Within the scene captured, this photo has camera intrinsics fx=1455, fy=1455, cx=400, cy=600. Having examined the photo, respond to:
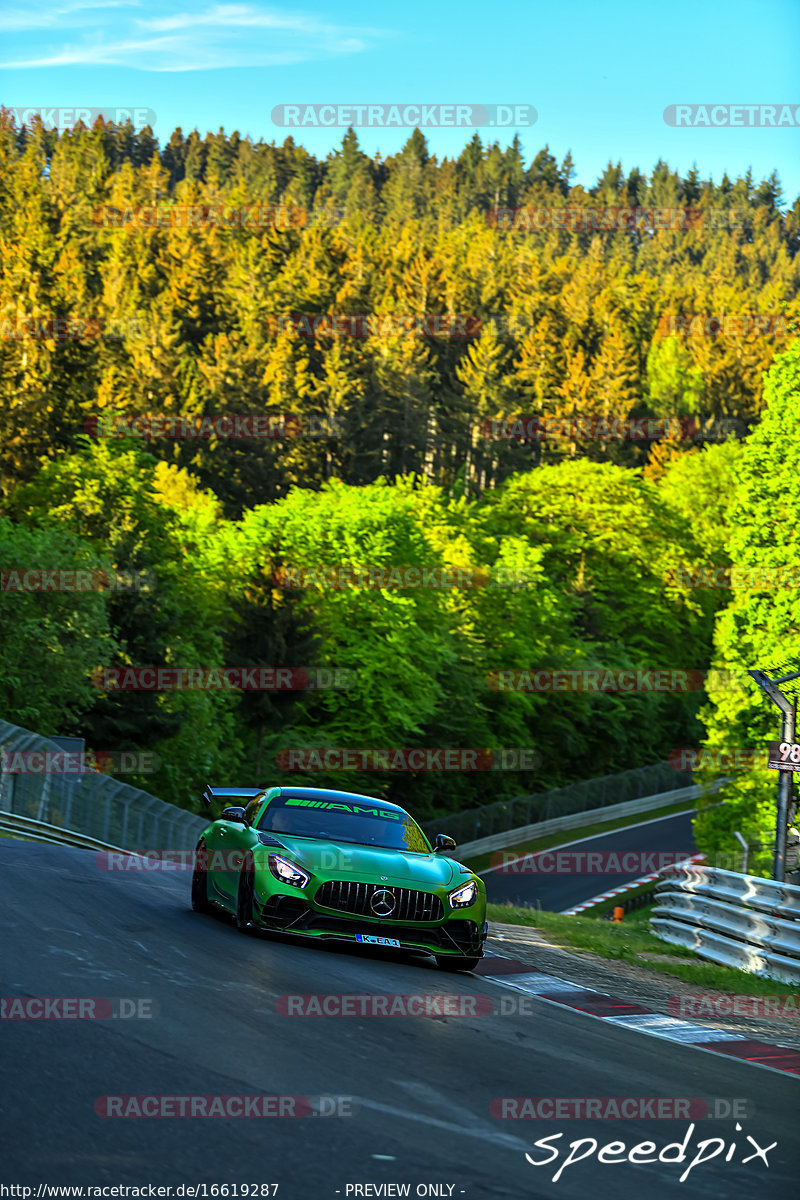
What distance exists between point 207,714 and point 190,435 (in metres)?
38.2

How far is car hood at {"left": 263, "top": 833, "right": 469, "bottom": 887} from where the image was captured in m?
11.7

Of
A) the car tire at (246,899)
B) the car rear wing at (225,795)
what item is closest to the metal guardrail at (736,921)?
the car rear wing at (225,795)

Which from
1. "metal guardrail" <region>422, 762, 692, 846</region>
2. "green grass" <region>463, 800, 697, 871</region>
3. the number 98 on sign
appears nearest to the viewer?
the number 98 on sign

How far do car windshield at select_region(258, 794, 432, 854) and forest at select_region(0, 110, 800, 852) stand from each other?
28.8 metres

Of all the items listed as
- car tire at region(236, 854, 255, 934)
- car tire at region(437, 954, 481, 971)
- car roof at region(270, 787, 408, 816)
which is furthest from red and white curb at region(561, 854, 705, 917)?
car tire at region(236, 854, 255, 934)

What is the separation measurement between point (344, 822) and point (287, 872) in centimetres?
134

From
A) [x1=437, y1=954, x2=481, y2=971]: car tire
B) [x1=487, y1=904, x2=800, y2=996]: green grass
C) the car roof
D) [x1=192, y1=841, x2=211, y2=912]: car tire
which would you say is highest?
the car roof

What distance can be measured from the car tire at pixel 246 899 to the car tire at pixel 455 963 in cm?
159

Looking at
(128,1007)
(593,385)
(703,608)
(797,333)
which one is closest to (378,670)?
(797,333)

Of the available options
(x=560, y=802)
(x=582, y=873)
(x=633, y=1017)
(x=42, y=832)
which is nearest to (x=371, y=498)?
(x=560, y=802)

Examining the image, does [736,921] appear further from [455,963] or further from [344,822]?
[344,822]

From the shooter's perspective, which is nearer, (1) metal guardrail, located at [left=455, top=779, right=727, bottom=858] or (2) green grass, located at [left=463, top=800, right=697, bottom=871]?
(2) green grass, located at [left=463, top=800, right=697, bottom=871]

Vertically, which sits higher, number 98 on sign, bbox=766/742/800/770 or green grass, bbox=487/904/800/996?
number 98 on sign, bbox=766/742/800/770

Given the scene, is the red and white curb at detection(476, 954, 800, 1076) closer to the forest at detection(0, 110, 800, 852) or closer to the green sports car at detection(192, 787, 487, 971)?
the green sports car at detection(192, 787, 487, 971)
